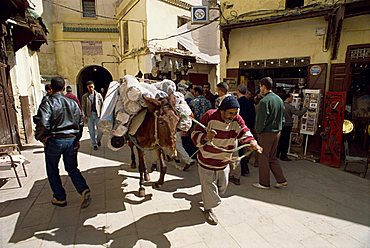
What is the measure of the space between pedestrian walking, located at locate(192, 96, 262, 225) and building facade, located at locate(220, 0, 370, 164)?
359cm

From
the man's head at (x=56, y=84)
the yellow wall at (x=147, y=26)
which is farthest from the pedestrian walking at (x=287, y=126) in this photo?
the yellow wall at (x=147, y=26)

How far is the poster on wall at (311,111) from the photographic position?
18.5 ft

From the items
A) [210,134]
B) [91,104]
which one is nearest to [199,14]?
[91,104]

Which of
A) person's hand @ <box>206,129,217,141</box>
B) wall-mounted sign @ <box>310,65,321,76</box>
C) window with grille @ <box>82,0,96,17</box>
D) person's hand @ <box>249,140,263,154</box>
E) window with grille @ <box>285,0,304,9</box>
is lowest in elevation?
person's hand @ <box>249,140,263,154</box>

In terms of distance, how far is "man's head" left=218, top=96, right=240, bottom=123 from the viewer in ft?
8.65

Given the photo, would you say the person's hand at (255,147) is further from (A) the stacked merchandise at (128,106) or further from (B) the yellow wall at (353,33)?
(B) the yellow wall at (353,33)

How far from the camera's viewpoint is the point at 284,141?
18.8 feet

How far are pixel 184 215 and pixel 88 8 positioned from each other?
16.5 m

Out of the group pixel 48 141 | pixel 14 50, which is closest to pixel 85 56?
pixel 14 50

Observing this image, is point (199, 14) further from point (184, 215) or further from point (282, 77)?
Result: point (184, 215)

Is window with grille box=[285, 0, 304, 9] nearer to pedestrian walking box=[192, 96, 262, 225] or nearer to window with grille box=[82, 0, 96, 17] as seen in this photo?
pedestrian walking box=[192, 96, 262, 225]

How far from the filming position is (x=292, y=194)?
393 centimetres

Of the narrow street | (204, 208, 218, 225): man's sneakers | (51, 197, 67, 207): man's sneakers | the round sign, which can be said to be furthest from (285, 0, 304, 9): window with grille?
(51, 197, 67, 207): man's sneakers

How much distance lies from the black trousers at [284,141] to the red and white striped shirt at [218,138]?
3.17m
